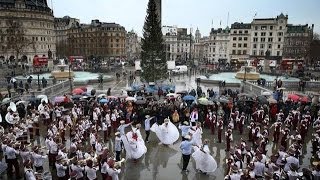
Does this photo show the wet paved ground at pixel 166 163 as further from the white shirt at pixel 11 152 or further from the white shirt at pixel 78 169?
the white shirt at pixel 78 169

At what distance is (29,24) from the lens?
293 ft

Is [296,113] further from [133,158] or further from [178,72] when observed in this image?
[178,72]

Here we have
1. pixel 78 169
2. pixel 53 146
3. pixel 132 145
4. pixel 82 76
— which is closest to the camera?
pixel 78 169

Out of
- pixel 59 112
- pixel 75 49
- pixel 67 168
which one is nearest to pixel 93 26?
pixel 75 49

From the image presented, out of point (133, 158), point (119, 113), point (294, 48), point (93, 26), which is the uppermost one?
point (93, 26)

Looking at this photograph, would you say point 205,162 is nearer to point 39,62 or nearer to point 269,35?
point 39,62

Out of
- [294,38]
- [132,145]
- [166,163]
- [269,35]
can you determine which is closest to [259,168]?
[166,163]

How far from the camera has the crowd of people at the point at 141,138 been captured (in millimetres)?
10930

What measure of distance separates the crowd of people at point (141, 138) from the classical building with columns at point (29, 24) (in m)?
66.3

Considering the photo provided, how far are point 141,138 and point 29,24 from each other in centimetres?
8651

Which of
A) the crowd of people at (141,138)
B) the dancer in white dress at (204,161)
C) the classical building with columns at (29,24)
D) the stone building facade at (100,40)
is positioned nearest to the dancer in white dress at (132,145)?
the crowd of people at (141,138)

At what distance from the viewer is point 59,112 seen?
19.4 m

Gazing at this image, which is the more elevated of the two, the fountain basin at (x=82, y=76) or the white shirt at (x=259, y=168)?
the fountain basin at (x=82, y=76)

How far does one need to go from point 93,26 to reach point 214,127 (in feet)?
315
